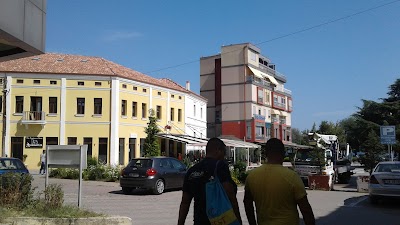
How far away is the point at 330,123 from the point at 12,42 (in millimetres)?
71150

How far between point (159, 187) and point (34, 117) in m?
25.3

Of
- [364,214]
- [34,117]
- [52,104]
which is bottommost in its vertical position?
[364,214]

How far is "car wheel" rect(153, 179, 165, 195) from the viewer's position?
18839 mm

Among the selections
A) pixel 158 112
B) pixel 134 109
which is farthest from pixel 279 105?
pixel 134 109

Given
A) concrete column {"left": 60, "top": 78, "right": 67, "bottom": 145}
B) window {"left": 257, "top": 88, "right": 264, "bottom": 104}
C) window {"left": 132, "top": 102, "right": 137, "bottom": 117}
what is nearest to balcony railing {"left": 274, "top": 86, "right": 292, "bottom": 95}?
window {"left": 257, "top": 88, "right": 264, "bottom": 104}

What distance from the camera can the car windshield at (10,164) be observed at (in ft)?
65.4

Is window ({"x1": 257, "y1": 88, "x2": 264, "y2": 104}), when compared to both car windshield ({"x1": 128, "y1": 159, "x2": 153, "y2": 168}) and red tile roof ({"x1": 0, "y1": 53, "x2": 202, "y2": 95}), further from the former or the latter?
car windshield ({"x1": 128, "y1": 159, "x2": 153, "y2": 168})

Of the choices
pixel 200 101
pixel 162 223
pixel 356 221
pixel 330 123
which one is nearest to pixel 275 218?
pixel 162 223

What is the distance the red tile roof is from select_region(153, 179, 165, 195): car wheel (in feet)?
79.1

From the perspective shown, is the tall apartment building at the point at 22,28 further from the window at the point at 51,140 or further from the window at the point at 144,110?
the window at the point at 144,110

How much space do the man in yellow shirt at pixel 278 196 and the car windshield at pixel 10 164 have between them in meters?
18.0

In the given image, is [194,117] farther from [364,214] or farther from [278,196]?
[278,196]

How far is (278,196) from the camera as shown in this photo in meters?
4.46

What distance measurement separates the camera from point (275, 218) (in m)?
4.46
